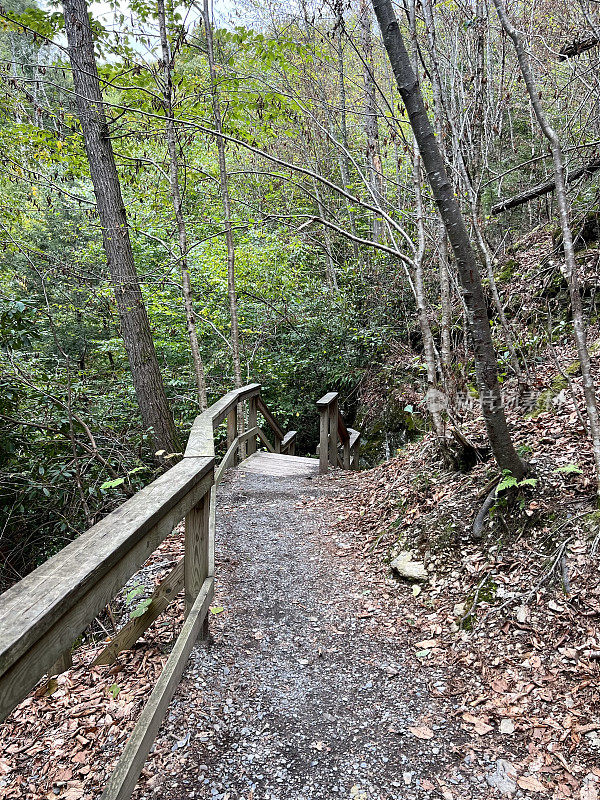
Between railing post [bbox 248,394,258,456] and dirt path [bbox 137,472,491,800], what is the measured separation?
14.2 ft

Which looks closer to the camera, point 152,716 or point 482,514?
point 152,716

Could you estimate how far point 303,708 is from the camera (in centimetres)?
270

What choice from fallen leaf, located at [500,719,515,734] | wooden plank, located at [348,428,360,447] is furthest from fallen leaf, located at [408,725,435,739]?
wooden plank, located at [348,428,360,447]

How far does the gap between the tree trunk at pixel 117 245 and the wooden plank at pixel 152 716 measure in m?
4.26

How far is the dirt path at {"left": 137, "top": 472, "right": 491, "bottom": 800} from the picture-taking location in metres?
2.20

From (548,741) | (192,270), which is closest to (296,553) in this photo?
(548,741)

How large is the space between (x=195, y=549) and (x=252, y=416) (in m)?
5.81

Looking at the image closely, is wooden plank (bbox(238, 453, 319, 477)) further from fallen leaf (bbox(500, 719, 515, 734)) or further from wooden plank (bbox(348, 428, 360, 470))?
fallen leaf (bbox(500, 719, 515, 734))

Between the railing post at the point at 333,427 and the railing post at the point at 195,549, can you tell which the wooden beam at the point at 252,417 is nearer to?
the railing post at the point at 333,427

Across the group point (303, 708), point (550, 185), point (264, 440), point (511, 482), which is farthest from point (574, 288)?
point (264, 440)

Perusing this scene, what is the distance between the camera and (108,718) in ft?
8.50

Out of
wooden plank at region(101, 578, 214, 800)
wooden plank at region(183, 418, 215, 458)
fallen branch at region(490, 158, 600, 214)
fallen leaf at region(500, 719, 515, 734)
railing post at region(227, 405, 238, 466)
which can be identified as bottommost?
fallen leaf at region(500, 719, 515, 734)

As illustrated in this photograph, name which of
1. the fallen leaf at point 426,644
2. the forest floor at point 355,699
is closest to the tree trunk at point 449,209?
the forest floor at point 355,699

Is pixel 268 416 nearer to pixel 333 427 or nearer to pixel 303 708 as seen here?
pixel 333 427
